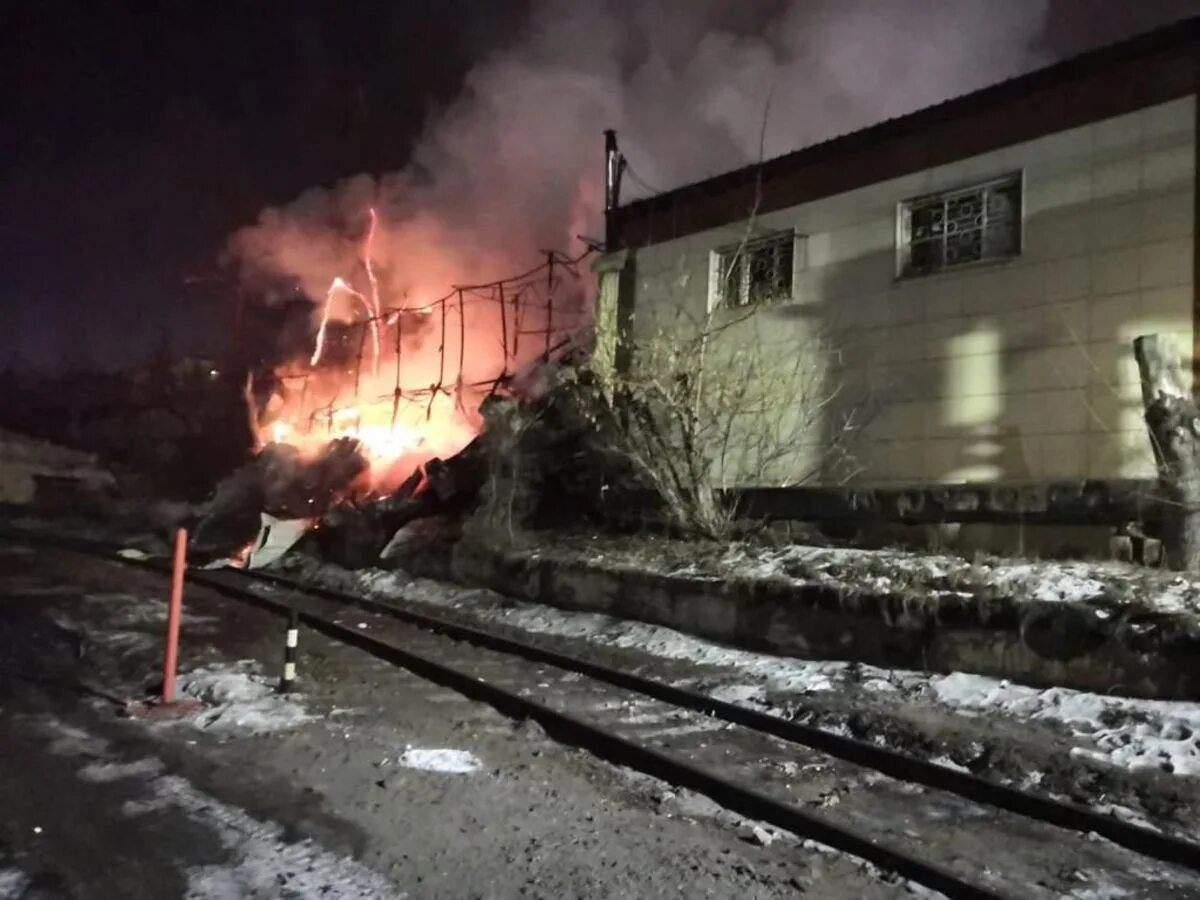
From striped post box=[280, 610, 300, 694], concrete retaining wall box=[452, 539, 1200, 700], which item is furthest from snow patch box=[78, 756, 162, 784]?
concrete retaining wall box=[452, 539, 1200, 700]

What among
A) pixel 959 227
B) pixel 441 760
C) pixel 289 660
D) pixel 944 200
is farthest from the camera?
pixel 944 200

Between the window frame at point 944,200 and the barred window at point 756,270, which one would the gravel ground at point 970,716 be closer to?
the window frame at point 944,200

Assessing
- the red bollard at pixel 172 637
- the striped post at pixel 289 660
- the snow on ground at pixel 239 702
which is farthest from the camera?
the striped post at pixel 289 660

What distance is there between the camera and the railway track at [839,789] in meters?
5.36

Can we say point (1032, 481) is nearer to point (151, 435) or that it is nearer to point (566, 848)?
point (566, 848)

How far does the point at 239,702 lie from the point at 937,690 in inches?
244

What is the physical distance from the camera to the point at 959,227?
14.5 meters

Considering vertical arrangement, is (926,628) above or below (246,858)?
above

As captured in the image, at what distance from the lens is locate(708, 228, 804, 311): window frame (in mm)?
16844

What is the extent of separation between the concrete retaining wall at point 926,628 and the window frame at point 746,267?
5.65 meters

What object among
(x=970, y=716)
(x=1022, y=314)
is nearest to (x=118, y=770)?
(x=970, y=716)

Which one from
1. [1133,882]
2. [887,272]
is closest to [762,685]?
[1133,882]

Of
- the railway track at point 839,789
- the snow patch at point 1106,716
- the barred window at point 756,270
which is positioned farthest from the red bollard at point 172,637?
the barred window at point 756,270

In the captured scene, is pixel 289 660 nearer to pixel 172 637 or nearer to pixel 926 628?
pixel 172 637
